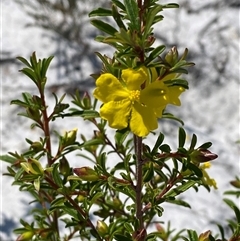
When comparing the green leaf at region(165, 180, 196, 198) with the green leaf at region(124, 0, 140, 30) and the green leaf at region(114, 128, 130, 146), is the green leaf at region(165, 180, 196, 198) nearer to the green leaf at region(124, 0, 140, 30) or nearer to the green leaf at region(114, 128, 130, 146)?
the green leaf at region(114, 128, 130, 146)

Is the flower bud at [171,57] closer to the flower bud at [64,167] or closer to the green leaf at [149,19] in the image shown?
the green leaf at [149,19]

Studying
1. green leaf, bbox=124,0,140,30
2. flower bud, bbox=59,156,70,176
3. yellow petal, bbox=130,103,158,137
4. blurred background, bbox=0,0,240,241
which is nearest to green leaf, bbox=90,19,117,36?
green leaf, bbox=124,0,140,30

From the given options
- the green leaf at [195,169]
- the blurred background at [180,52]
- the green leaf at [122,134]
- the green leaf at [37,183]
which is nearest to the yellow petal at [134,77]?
the green leaf at [122,134]

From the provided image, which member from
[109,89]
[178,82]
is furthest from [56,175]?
[178,82]

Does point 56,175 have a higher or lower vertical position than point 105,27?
lower

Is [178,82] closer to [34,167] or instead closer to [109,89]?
[109,89]

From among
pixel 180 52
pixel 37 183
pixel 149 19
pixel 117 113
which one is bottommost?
pixel 37 183

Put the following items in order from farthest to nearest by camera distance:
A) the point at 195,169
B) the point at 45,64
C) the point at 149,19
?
the point at 45,64 → the point at 195,169 → the point at 149,19
